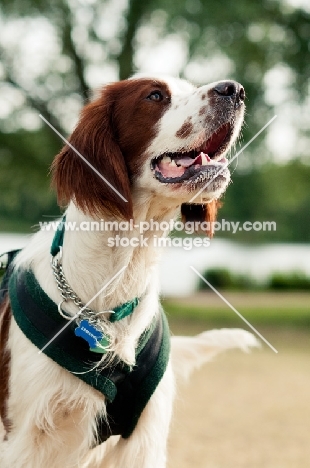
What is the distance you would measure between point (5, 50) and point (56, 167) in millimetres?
11679

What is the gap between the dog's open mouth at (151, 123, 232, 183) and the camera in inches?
111

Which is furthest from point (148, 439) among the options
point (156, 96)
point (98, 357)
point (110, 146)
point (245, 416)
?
point (245, 416)

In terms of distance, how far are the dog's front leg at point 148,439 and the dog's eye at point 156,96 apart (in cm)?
126

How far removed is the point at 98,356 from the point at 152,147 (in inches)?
36.6

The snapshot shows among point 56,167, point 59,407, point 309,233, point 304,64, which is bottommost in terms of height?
point 309,233

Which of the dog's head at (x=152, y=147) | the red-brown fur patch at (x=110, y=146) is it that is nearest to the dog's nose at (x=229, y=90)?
the dog's head at (x=152, y=147)

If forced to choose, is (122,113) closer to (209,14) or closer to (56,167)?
(56,167)

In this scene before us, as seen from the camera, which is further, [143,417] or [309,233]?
[309,233]

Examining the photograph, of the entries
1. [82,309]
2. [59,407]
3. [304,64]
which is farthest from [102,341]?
[304,64]

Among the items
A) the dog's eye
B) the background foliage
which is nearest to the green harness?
the dog's eye

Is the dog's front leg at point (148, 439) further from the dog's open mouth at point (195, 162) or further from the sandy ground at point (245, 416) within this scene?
the dog's open mouth at point (195, 162)

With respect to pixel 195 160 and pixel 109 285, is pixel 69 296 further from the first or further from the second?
pixel 195 160

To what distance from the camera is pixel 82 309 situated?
2.82 meters

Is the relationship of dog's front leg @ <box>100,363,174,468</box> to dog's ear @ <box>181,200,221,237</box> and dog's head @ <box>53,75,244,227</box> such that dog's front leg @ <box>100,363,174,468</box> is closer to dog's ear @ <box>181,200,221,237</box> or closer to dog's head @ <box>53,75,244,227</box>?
dog's ear @ <box>181,200,221,237</box>
